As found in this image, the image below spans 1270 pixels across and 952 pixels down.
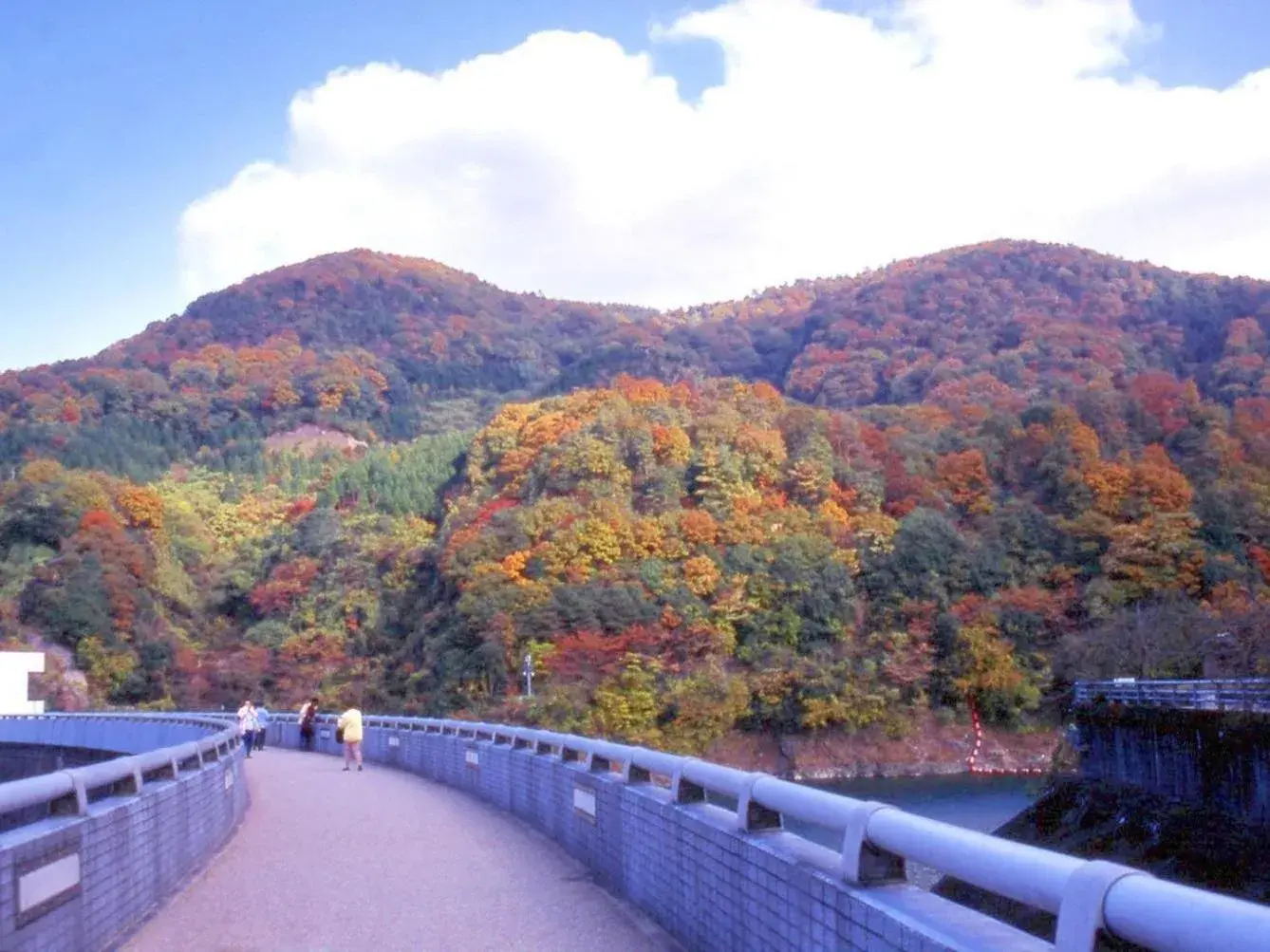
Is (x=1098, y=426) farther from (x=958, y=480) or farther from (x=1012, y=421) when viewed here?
(x=958, y=480)

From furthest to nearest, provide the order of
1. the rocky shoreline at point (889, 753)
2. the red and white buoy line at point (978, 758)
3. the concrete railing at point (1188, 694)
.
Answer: the rocky shoreline at point (889, 753) → the red and white buoy line at point (978, 758) → the concrete railing at point (1188, 694)

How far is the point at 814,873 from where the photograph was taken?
17.7 ft

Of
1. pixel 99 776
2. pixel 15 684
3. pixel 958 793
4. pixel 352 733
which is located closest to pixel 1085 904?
pixel 99 776

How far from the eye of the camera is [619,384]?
8956 cm

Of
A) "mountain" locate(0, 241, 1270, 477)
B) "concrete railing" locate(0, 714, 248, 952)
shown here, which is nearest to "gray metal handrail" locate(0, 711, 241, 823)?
"concrete railing" locate(0, 714, 248, 952)

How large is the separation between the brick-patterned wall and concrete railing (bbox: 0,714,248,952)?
135 inches

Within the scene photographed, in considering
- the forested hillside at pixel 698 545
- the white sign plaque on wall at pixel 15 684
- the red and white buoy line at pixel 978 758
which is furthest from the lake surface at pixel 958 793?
the white sign plaque on wall at pixel 15 684

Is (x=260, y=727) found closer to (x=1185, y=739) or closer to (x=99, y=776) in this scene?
(x=1185, y=739)

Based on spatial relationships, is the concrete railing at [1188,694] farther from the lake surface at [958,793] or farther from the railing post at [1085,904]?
the railing post at [1085,904]

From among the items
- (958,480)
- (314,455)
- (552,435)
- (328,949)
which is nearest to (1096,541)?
(958,480)

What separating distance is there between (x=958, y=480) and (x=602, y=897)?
63.1m

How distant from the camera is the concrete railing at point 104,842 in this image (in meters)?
6.66

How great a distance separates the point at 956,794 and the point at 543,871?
2935 centimetres

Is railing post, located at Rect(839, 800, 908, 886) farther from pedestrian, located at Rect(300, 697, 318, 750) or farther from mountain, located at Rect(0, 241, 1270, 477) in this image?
mountain, located at Rect(0, 241, 1270, 477)
